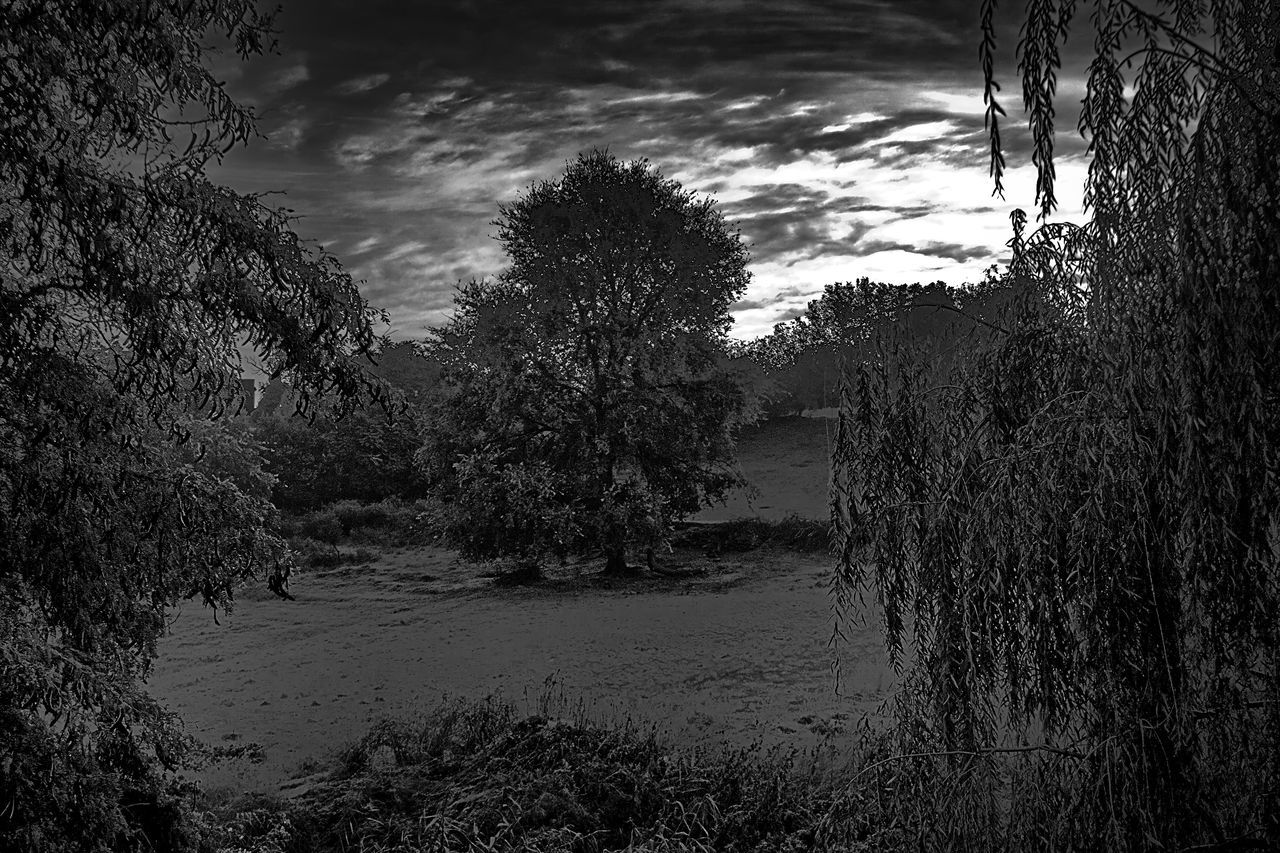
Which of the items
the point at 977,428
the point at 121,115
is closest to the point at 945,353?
the point at 977,428

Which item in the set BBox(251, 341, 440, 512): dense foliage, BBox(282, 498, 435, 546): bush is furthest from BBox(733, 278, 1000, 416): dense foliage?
BBox(251, 341, 440, 512): dense foliage

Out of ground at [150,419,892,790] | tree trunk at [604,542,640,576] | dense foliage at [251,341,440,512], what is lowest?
ground at [150,419,892,790]

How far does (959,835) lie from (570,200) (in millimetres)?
11194

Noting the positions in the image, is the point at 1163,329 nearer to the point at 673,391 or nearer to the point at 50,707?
the point at 50,707

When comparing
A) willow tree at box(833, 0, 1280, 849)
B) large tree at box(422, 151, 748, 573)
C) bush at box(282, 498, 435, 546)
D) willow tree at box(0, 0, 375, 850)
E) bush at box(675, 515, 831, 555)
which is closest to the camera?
willow tree at box(833, 0, 1280, 849)

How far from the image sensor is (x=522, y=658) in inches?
327

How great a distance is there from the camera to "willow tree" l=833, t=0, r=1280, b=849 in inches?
64.6

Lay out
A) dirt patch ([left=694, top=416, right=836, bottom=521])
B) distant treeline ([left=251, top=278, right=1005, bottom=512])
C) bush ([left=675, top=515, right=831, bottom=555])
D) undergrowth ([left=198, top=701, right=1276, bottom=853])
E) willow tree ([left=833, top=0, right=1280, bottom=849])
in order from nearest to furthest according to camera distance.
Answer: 1. willow tree ([left=833, top=0, right=1280, bottom=849])
2. undergrowth ([left=198, top=701, right=1276, bottom=853])
3. distant treeline ([left=251, top=278, right=1005, bottom=512])
4. bush ([left=675, top=515, right=831, bottom=555])
5. dirt patch ([left=694, top=416, right=836, bottom=521])

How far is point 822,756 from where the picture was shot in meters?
5.62

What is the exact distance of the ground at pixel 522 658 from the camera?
256 inches

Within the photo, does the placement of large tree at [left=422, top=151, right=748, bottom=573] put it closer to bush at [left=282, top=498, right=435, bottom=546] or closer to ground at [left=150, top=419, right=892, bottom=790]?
ground at [left=150, top=419, right=892, bottom=790]

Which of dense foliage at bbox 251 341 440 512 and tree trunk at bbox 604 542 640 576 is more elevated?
dense foliage at bbox 251 341 440 512

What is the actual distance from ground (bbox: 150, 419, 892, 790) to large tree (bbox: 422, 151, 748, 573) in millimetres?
1507

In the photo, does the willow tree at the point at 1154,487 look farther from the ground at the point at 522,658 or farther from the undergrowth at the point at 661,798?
the ground at the point at 522,658
